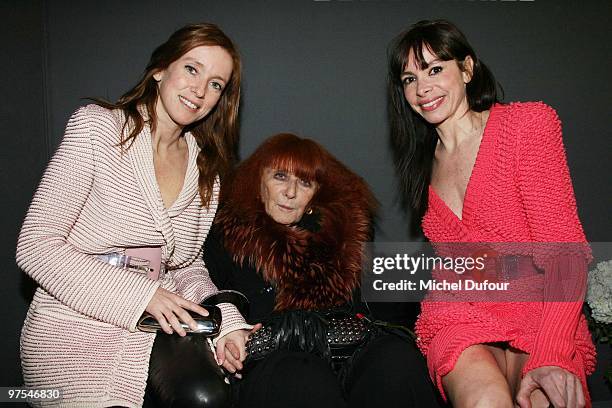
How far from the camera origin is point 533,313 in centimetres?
170

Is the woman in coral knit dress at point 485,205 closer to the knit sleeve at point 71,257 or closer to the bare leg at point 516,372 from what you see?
the bare leg at point 516,372

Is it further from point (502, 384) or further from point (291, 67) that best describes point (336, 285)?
point (291, 67)

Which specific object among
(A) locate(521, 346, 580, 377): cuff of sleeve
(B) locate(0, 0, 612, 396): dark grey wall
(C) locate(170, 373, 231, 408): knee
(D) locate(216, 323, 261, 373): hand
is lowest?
(C) locate(170, 373, 231, 408): knee

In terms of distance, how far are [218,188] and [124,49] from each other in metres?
0.85

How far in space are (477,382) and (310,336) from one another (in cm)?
52

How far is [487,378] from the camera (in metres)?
1.53

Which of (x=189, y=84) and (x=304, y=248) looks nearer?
(x=189, y=84)

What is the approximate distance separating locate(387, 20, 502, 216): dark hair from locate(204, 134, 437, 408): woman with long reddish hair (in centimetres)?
23

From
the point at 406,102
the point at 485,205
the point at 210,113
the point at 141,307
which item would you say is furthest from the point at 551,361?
the point at 210,113

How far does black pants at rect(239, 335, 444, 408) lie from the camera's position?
5.42ft

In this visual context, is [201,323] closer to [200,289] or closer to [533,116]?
[200,289]

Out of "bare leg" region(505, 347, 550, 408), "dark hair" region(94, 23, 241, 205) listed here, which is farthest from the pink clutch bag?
"bare leg" region(505, 347, 550, 408)

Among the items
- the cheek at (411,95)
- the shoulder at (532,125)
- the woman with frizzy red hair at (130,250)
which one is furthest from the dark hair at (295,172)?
the shoulder at (532,125)

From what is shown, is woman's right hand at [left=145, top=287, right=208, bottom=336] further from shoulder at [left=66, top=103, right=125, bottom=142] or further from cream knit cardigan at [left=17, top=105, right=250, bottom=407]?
shoulder at [left=66, top=103, right=125, bottom=142]
